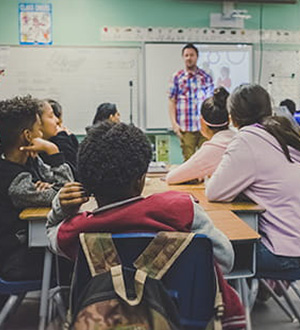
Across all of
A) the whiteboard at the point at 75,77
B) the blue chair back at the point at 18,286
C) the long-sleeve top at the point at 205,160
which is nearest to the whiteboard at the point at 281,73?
the whiteboard at the point at 75,77

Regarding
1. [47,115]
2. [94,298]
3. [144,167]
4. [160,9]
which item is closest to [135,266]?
[94,298]

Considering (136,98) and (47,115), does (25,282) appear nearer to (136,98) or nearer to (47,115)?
→ (47,115)

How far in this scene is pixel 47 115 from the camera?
2.57 meters

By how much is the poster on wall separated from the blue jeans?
394cm

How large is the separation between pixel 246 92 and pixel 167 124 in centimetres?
325

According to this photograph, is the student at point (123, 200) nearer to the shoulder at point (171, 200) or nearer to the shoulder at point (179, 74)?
the shoulder at point (171, 200)

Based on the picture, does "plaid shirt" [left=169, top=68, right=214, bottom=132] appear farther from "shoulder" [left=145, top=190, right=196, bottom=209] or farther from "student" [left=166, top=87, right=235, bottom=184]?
"shoulder" [left=145, top=190, right=196, bottom=209]

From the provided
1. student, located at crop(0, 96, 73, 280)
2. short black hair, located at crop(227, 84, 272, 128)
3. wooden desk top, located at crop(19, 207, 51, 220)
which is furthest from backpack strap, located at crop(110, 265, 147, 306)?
short black hair, located at crop(227, 84, 272, 128)

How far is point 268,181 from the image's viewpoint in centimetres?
196

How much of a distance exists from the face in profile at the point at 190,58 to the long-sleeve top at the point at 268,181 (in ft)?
10.1

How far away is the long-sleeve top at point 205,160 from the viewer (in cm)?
243

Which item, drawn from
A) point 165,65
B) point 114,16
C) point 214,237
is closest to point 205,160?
point 214,237

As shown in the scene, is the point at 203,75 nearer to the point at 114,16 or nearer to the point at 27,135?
the point at 114,16

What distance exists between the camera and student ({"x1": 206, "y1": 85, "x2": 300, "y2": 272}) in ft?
6.28
